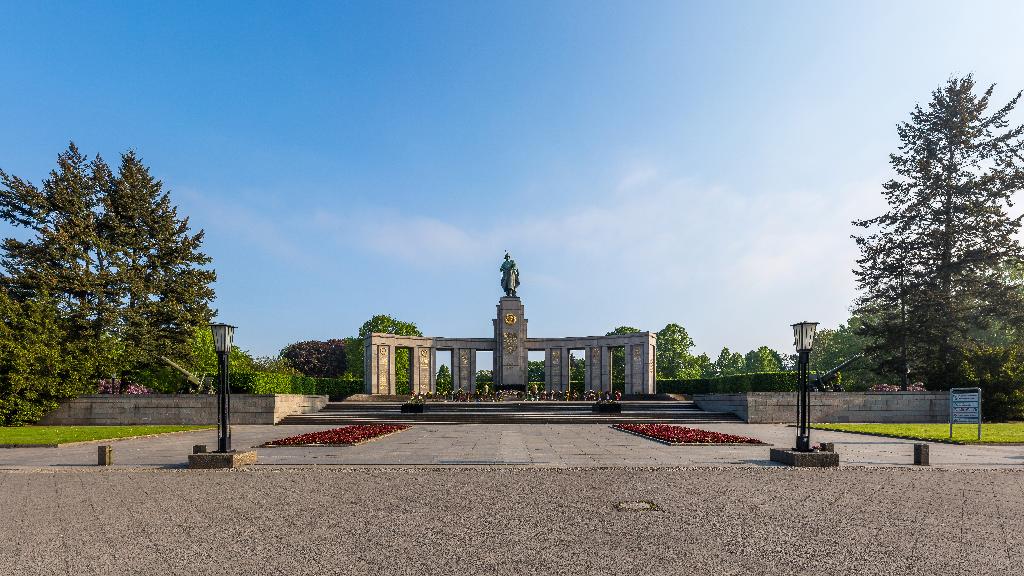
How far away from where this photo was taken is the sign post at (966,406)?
1961cm

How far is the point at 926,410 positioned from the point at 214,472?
107ft

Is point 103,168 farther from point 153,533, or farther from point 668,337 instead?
point 668,337

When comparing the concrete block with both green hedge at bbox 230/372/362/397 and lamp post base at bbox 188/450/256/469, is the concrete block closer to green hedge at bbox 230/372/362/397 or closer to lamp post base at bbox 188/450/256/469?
lamp post base at bbox 188/450/256/469

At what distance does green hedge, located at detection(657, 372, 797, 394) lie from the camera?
3403 centimetres

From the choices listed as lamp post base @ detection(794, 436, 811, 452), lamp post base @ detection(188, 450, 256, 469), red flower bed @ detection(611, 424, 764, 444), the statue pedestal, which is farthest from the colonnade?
lamp post base @ detection(188, 450, 256, 469)

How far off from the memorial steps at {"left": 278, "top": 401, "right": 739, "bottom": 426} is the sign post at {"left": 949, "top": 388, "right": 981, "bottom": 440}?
11899mm

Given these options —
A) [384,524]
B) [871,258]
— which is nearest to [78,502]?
[384,524]

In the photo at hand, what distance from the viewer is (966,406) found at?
789 inches

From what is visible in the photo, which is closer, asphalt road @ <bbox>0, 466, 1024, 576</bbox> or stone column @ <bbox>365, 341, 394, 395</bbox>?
asphalt road @ <bbox>0, 466, 1024, 576</bbox>

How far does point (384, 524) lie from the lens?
797 cm

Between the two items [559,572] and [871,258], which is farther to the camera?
[871,258]

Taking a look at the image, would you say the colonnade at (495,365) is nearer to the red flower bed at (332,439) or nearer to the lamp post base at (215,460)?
the red flower bed at (332,439)

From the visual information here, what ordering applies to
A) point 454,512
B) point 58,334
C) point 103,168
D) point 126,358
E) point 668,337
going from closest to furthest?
point 454,512
point 58,334
point 126,358
point 103,168
point 668,337

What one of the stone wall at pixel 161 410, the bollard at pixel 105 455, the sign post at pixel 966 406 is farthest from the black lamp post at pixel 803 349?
the stone wall at pixel 161 410
